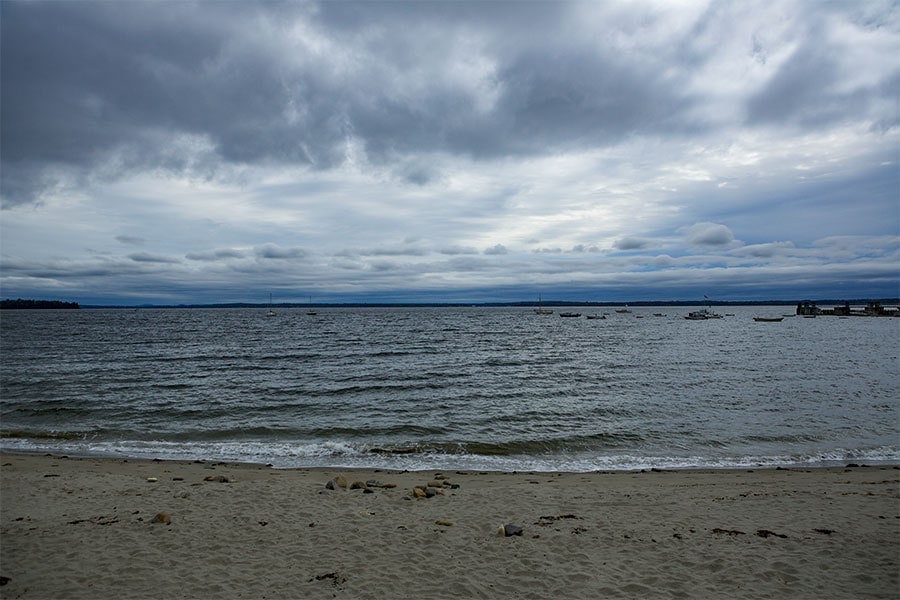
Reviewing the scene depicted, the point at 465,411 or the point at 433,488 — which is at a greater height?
the point at 433,488

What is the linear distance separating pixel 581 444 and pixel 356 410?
9309 mm

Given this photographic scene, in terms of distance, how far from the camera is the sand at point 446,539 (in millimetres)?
6395

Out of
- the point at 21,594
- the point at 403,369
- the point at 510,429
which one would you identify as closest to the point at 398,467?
the point at 510,429

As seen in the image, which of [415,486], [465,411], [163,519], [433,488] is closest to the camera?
[163,519]

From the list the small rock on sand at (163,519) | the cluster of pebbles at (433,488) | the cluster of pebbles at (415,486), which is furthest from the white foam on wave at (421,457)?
the small rock on sand at (163,519)

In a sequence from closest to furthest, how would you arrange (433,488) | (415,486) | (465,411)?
(433,488)
(415,486)
(465,411)

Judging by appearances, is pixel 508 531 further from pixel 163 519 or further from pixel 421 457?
pixel 421 457

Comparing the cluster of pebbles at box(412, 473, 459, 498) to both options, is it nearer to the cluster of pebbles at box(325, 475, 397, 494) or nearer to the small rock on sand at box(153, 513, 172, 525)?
the cluster of pebbles at box(325, 475, 397, 494)

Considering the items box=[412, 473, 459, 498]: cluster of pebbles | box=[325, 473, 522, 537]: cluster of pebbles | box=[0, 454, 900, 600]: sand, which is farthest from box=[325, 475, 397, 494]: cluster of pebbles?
box=[412, 473, 459, 498]: cluster of pebbles

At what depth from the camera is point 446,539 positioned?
25.8 feet

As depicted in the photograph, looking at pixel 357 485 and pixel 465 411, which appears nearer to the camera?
pixel 357 485

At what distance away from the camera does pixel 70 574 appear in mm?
6598

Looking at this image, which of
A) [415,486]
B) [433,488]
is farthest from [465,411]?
[433,488]

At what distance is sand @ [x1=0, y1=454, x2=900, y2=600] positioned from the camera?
6395mm
